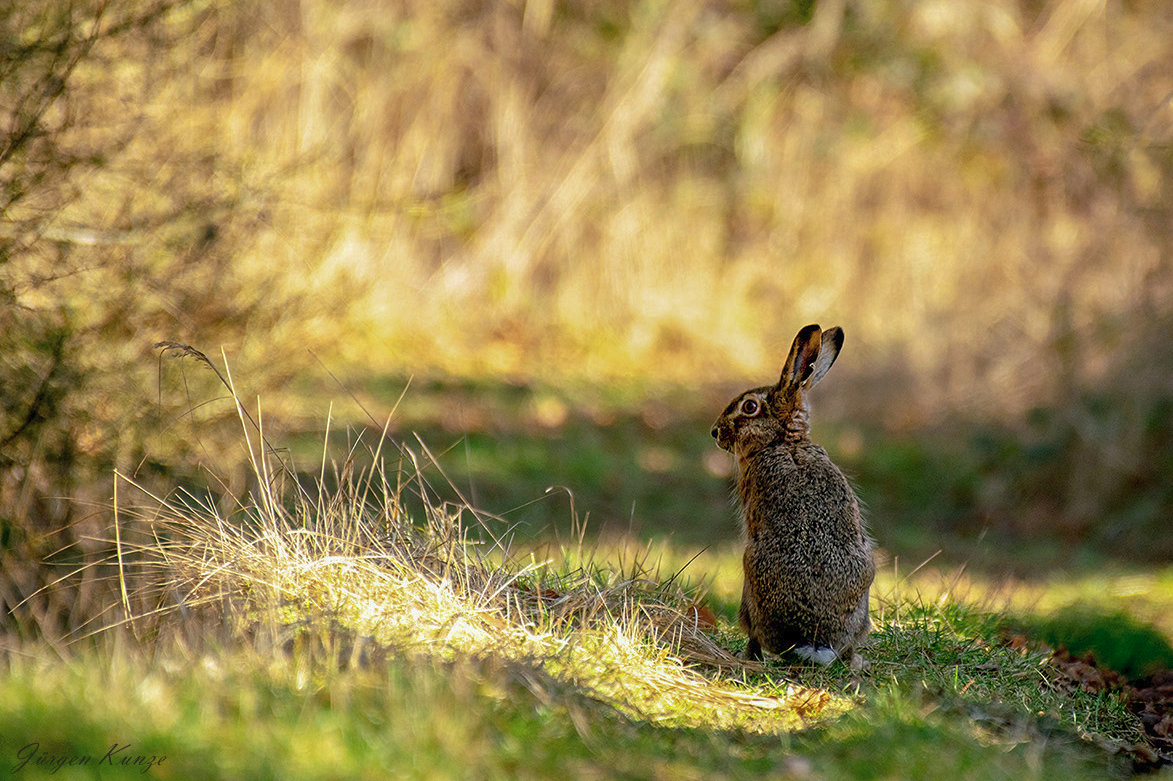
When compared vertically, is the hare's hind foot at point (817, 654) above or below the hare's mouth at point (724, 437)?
below

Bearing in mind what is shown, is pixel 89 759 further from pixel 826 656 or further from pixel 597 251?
pixel 597 251

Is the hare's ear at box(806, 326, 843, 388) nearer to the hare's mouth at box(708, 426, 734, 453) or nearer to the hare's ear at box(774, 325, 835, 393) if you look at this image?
the hare's ear at box(774, 325, 835, 393)

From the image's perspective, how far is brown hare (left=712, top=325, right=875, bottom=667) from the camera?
4.91m

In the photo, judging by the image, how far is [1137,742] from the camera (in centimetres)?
489

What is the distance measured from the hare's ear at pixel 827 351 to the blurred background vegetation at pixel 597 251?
1840 millimetres

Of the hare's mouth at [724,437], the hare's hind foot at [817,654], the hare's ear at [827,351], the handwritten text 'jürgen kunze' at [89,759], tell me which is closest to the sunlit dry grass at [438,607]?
the hare's hind foot at [817,654]

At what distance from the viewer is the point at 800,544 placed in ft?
16.3

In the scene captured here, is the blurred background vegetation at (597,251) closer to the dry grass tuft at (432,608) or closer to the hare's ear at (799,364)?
the dry grass tuft at (432,608)

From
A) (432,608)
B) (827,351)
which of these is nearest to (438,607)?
(432,608)

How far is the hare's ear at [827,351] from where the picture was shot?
18.1 ft

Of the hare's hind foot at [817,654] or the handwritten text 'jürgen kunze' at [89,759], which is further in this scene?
the hare's hind foot at [817,654]

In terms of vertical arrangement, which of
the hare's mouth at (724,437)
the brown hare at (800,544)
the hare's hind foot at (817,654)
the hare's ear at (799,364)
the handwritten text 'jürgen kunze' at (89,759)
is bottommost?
the handwritten text 'jürgen kunze' at (89,759)

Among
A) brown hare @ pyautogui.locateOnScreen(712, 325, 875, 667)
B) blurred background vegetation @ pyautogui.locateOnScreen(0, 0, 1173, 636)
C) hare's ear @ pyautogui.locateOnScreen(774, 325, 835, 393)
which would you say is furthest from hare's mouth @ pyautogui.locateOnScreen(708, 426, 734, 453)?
blurred background vegetation @ pyautogui.locateOnScreen(0, 0, 1173, 636)

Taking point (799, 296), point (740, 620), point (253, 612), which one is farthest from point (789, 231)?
point (253, 612)
